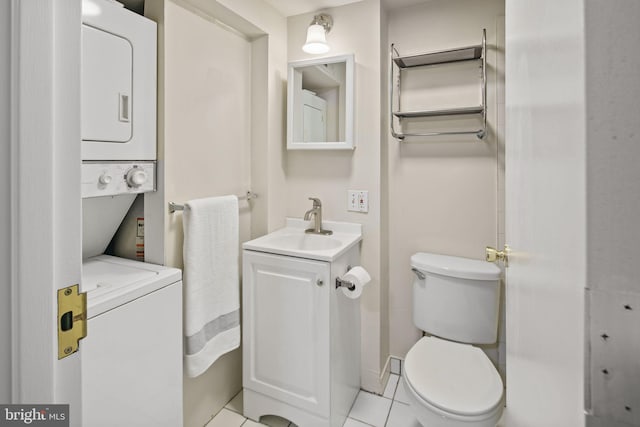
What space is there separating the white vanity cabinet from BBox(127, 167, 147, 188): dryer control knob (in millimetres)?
628

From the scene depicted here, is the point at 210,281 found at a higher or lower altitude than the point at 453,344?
higher

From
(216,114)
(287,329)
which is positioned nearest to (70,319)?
(287,329)

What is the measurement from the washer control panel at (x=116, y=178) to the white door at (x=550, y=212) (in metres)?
1.32

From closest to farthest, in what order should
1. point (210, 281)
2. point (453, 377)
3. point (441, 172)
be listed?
point (453, 377), point (210, 281), point (441, 172)

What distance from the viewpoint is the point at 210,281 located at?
Answer: 1.62 meters

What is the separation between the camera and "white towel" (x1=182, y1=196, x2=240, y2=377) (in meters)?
1.50

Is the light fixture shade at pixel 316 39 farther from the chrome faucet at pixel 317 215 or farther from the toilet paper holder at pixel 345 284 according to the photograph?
the toilet paper holder at pixel 345 284

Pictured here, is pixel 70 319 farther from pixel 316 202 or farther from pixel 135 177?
pixel 316 202

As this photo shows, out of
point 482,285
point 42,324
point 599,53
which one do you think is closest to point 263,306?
point 482,285

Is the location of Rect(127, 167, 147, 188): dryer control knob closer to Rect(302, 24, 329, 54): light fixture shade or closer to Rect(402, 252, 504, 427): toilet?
Rect(302, 24, 329, 54): light fixture shade

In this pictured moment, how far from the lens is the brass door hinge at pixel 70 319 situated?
0.55 m

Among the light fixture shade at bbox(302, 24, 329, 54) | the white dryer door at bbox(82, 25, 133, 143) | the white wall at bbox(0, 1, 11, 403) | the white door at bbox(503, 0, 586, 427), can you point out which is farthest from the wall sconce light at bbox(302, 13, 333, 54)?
the white wall at bbox(0, 1, 11, 403)

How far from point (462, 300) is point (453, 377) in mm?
429

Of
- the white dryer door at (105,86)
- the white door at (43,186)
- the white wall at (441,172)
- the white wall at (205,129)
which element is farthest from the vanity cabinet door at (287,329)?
the white door at (43,186)
